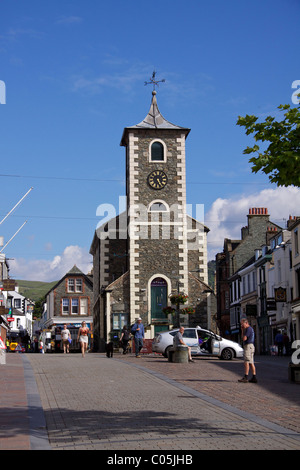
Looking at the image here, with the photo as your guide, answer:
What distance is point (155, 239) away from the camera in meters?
50.4

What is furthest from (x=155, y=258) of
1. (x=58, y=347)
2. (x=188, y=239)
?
Answer: (x=58, y=347)

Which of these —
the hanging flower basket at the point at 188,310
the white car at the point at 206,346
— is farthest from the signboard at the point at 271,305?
the white car at the point at 206,346

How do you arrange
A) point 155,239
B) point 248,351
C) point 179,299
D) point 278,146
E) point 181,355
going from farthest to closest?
point 155,239 → point 179,299 → point 181,355 → point 248,351 → point 278,146

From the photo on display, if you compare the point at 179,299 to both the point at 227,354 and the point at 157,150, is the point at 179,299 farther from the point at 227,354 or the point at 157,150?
the point at 227,354

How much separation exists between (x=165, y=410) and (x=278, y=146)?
18.4 ft

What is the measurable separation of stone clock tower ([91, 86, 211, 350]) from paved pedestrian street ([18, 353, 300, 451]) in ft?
86.1

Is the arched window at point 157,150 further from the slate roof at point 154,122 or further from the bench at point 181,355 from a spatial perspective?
the bench at point 181,355

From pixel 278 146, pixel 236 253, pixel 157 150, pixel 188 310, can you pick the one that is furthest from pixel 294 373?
pixel 236 253

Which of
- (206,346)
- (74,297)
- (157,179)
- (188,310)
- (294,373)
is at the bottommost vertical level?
(294,373)

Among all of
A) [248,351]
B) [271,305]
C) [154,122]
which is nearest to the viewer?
[248,351]

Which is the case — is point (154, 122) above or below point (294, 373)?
above

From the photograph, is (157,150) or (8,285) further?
(157,150)

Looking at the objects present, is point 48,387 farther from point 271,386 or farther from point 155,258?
point 155,258

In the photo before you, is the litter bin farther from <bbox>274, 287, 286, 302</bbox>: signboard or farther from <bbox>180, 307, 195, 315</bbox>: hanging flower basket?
<bbox>274, 287, 286, 302</bbox>: signboard
